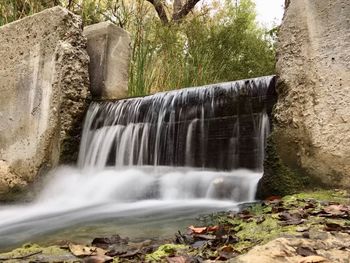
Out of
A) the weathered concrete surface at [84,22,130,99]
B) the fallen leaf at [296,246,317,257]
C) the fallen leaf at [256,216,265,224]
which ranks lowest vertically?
→ the fallen leaf at [296,246,317,257]

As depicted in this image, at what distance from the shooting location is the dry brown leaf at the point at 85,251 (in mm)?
1555

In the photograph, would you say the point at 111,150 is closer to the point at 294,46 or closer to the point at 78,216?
the point at 78,216

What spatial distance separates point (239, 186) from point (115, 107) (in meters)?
2.24

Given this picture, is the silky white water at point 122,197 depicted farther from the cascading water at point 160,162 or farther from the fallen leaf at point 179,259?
the fallen leaf at point 179,259

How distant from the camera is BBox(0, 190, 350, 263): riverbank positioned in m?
1.35

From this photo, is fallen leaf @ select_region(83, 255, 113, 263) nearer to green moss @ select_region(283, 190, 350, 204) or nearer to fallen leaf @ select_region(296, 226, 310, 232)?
fallen leaf @ select_region(296, 226, 310, 232)

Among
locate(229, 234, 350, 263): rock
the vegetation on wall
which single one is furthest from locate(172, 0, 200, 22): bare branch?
locate(229, 234, 350, 263): rock

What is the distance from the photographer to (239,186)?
309 cm

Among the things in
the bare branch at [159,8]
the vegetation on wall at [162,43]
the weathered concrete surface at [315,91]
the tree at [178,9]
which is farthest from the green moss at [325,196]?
the bare branch at [159,8]

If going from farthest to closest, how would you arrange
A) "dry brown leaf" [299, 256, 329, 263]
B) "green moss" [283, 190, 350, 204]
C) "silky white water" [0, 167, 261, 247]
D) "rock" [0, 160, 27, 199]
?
"rock" [0, 160, 27, 199] < "silky white water" [0, 167, 261, 247] < "green moss" [283, 190, 350, 204] < "dry brown leaf" [299, 256, 329, 263]

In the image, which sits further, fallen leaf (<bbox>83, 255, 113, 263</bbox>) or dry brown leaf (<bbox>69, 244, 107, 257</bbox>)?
dry brown leaf (<bbox>69, 244, 107, 257</bbox>)

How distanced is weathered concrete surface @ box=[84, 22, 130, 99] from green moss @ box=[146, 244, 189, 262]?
3.85m

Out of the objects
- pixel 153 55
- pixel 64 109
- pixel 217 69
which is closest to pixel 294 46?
pixel 64 109

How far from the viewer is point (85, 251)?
1595 mm
